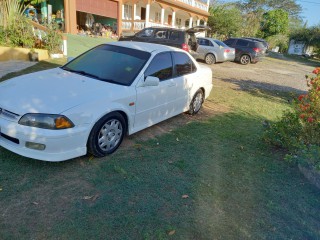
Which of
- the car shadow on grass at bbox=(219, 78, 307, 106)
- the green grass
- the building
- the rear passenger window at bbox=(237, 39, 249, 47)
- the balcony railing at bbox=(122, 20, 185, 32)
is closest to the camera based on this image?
the car shadow on grass at bbox=(219, 78, 307, 106)

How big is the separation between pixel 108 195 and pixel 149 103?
71.6 inches

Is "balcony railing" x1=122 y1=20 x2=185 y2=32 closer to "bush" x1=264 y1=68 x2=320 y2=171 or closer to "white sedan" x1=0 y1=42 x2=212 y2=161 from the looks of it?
"white sedan" x1=0 y1=42 x2=212 y2=161

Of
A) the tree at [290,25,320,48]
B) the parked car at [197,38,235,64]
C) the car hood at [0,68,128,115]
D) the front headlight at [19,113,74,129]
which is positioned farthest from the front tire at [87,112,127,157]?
the tree at [290,25,320,48]

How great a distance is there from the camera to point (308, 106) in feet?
13.7

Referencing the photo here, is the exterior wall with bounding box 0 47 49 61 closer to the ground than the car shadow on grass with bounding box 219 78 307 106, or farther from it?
farther from it

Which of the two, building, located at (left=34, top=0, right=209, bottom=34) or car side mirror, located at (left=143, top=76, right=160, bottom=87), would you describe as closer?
car side mirror, located at (left=143, top=76, right=160, bottom=87)

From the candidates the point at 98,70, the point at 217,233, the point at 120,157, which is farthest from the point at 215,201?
the point at 98,70

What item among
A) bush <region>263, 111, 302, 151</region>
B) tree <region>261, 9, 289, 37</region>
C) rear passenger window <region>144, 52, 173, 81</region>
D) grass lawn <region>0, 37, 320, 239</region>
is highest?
tree <region>261, 9, 289, 37</region>

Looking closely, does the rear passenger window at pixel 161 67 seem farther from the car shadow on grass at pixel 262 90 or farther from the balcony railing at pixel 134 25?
the balcony railing at pixel 134 25

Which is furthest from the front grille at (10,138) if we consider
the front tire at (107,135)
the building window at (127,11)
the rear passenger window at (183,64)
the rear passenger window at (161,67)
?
the building window at (127,11)

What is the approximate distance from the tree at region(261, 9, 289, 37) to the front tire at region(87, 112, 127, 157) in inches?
1730

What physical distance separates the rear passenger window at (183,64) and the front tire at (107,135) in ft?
5.99

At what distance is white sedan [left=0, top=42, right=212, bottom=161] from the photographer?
10.4ft

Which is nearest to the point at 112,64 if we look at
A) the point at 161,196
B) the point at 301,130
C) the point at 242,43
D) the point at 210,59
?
the point at 161,196
